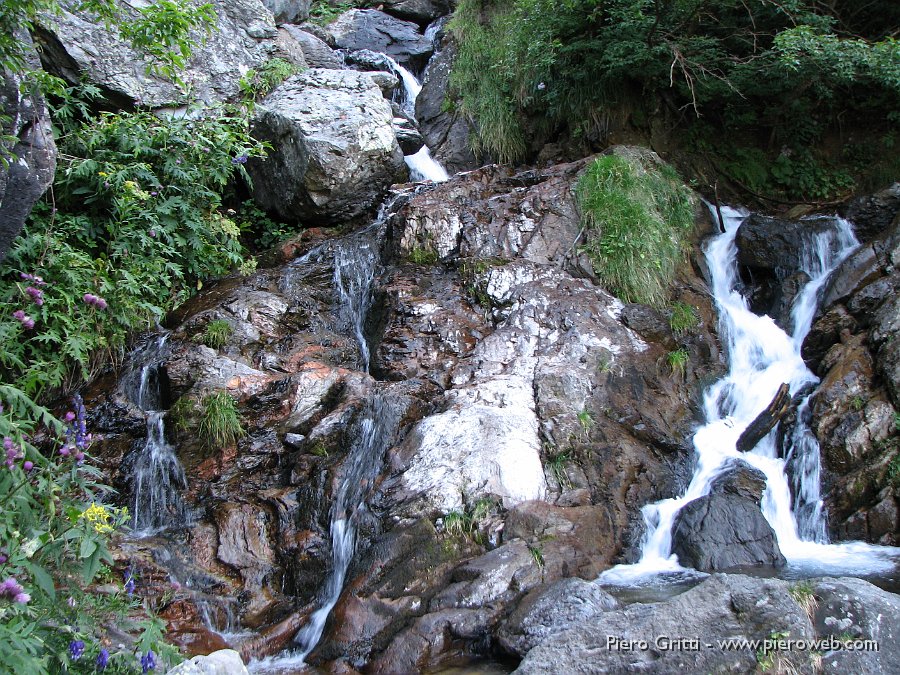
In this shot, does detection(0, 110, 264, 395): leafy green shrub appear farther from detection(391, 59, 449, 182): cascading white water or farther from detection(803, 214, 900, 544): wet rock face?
detection(803, 214, 900, 544): wet rock face

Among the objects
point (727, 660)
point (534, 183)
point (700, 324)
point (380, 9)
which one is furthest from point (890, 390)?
point (380, 9)

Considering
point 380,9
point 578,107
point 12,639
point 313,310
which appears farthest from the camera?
point 380,9

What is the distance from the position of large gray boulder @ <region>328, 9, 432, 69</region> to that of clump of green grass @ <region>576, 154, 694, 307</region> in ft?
24.1

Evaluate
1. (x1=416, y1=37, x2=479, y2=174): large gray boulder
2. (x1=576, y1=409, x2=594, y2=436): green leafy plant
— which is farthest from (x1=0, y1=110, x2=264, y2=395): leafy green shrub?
(x1=576, y1=409, x2=594, y2=436): green leafy plant

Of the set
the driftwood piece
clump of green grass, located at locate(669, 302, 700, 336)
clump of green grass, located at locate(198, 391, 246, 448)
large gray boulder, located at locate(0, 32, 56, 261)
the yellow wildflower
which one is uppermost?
large gray boulder, located at locate(0, 32, 56, 261)

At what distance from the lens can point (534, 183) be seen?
852cm

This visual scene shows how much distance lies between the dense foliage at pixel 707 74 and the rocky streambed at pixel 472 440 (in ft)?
4.53

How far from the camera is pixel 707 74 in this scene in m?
8.84

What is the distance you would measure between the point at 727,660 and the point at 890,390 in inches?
146

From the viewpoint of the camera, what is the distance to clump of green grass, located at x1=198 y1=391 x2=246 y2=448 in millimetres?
5629

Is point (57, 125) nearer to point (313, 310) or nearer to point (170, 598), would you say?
point (313, 310)

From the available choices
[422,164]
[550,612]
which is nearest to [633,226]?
[422,164]

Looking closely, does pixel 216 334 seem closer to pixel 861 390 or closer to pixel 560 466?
pixel 560 466

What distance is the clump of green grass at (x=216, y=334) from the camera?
652 cm
